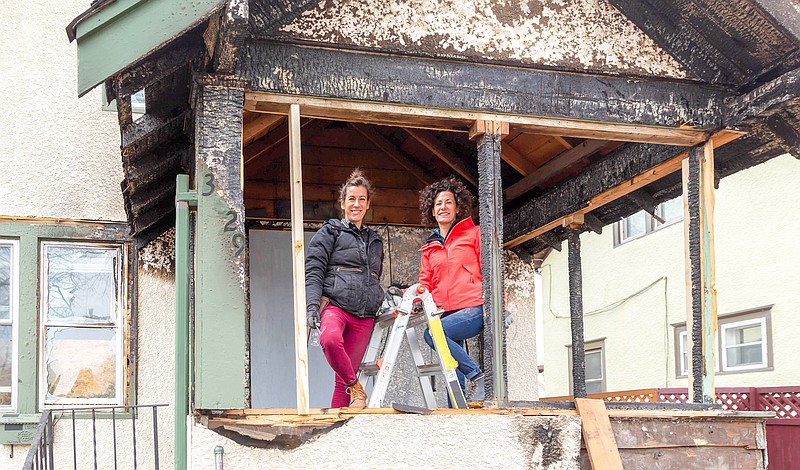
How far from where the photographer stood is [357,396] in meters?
6.07

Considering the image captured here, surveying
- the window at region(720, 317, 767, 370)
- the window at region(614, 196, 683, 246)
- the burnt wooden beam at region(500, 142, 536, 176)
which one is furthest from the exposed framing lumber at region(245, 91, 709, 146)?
the window at region(614, 196, 683, 246)

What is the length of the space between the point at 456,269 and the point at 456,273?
3 cm

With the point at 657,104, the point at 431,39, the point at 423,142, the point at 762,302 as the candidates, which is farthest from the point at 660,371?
the point at 431,39

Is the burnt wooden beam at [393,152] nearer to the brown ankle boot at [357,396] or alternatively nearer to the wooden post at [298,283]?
the wooden post at [298,283]

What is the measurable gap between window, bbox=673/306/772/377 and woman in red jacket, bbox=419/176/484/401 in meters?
6.33

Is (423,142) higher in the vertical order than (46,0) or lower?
lower

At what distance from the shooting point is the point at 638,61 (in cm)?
676

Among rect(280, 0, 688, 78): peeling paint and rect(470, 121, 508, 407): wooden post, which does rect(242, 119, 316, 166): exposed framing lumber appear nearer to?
rect(280, 0, 688, 78): peeling paint

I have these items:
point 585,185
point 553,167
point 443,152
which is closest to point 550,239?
point 553,167

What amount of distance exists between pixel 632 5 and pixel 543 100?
97 centimetres

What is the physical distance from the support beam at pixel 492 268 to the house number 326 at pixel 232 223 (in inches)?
60.3

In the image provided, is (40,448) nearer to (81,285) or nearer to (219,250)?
(219,250)

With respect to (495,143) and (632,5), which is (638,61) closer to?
A: (632,5)

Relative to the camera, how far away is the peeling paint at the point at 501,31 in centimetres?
614
